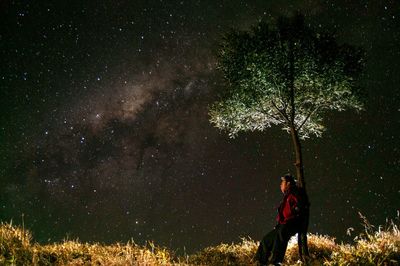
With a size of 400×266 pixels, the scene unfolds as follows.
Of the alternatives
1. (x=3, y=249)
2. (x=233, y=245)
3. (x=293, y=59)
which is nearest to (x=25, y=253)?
(x=3, y=249)

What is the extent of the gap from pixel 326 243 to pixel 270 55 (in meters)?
8.58

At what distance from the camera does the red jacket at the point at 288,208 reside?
11.5m

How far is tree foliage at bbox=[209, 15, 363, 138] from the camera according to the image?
17250mm

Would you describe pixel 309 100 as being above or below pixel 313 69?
below

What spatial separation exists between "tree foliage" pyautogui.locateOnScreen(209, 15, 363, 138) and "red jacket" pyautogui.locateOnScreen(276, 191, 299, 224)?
596cm

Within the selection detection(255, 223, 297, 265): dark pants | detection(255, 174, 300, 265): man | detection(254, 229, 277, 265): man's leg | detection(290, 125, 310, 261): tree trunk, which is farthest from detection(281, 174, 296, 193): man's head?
detection(254, 229, 277, 265): man's leg

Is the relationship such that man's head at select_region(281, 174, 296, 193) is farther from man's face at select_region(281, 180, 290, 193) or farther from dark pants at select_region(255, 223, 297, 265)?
A: dark pants at select_region(255, 223, 297, 265)

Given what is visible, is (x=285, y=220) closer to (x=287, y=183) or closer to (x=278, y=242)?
(x=278, y=242)

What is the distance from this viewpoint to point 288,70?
56.7ft

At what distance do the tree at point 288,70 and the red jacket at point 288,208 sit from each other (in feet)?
16.1

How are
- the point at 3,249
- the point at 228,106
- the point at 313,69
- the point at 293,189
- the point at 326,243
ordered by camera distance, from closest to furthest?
the point at 3,249
the point at 293,189
the point at 326,243
the point at 313,69
the point at 228,106

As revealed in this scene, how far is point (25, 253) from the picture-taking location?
9266mm

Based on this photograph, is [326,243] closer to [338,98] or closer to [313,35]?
[338,98]

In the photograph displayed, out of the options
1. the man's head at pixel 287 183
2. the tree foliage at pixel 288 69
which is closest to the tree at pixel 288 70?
the tree foliage at pixel 288 69
